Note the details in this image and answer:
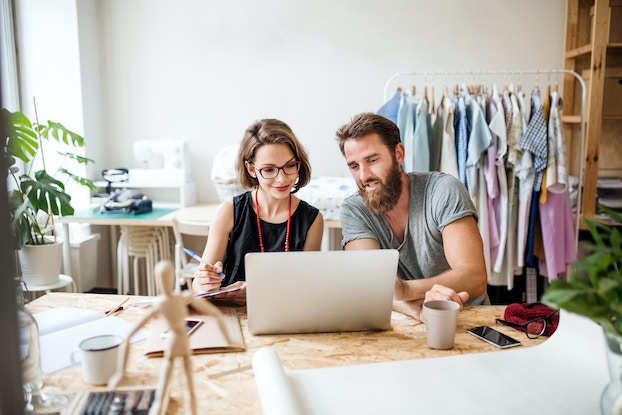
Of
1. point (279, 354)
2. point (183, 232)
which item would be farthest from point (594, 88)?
point (279, 354)

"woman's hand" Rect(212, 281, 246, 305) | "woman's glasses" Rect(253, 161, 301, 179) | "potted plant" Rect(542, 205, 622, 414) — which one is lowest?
"woman's hand" Rect(212, 281, 246, 305)

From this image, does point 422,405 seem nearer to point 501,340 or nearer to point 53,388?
point 501,340

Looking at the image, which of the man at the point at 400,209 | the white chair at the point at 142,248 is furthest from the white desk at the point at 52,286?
the man at the point at 400,209

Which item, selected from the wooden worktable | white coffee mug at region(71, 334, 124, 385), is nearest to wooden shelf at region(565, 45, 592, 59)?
the wooden worktable

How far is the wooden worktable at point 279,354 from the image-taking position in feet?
3.65

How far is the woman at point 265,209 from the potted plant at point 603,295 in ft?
3.94

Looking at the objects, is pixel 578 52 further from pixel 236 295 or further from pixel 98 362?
pixel 98 362

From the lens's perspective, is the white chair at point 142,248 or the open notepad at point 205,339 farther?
the white chair at point 142,248

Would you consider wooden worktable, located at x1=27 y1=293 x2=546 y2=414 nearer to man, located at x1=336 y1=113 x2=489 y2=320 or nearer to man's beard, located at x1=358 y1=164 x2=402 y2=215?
man, located at x1=336 y1=113 x2=489 y2=320

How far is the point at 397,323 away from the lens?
152cm

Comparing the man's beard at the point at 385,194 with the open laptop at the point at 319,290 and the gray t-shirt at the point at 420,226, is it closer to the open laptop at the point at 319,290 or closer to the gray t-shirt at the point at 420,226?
the gray t-shirt at the point at 420,226

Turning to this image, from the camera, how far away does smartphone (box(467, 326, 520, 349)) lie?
1.36 m

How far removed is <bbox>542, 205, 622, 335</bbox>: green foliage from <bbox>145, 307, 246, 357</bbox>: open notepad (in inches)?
27.1

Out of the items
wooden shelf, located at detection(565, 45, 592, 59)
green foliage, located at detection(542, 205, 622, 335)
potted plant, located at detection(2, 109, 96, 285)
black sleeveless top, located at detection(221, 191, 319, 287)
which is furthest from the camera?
wooden shelf, located at detection(565, 45, 592, 59)
